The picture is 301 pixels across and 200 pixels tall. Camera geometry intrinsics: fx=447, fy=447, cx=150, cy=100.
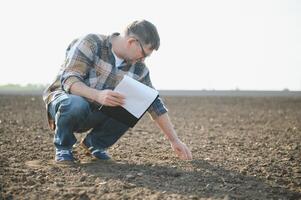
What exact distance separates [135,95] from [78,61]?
550 millimetres

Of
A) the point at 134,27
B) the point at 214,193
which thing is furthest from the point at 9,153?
the point at 214,193

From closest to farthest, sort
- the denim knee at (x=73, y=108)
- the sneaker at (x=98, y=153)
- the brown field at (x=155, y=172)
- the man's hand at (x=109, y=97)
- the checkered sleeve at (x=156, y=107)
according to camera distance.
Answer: the brown field at (x=155, y=172) < the man's hand at (x=109, y=97) < the denim knee at (x=73, y=108) < the checkered sleeve at (x=156, y=107) < the sneaker at (x=98, y=153)

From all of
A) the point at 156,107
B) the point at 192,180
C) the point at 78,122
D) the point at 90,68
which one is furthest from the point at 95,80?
the point at 192,180

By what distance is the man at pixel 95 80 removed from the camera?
359 cm

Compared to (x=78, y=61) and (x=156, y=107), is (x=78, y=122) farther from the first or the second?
(x=156, y=107)

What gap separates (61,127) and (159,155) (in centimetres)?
138

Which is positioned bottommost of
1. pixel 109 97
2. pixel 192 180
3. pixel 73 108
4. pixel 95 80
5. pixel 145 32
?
pixel 192 180

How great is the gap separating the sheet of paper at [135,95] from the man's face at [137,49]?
200 mm

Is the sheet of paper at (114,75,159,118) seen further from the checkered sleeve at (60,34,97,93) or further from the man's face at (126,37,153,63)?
the checkered sleeve at (60,34,97,93)

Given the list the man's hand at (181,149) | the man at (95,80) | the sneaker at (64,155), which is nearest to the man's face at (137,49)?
the man at (95,80)

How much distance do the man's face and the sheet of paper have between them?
200 millimetres

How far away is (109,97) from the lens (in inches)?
135

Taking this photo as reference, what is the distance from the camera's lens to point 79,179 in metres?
3.44

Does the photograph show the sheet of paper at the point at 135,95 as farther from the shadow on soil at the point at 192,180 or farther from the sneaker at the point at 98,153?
the sneaker at the point at 98,153
